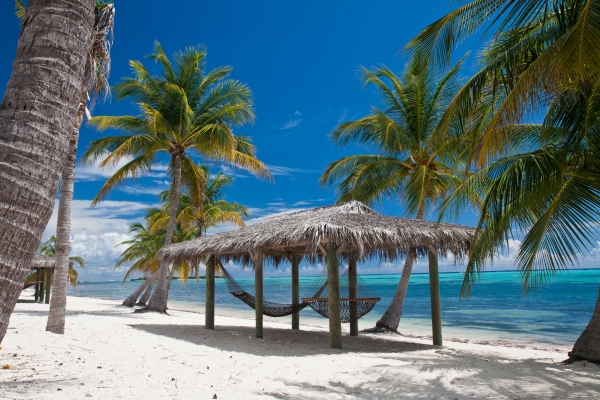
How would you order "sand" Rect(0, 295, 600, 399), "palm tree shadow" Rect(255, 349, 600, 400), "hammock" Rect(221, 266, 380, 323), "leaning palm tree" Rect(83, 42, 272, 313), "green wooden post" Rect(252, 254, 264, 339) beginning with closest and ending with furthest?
"sand" Rect(0, 295, 600, 399), "palm tree shadow" Rect(255, 349, 600, 400), "hammock" Rect(221, 266, 380, 323), "green wooden post" Rect(252, 254, 264, 339), "leaning palm tree" Rect(83, 42, 272, 313)

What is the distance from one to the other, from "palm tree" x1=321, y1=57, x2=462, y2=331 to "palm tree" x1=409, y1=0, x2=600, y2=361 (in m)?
3.28

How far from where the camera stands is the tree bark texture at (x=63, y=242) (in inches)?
217

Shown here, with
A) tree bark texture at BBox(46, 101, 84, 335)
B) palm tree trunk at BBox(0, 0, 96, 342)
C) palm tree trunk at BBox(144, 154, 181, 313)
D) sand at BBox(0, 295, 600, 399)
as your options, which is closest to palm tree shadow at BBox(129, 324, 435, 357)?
sand at BBox(0, 295, 600, 399)

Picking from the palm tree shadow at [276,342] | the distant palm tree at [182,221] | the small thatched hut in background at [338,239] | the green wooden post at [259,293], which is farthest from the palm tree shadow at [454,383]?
the distant palm tree at [182,221]

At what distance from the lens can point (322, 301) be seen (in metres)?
6.38

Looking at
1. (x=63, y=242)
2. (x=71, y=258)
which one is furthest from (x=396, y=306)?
(x=71, y=258)

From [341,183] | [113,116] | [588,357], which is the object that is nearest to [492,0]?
[588,357]

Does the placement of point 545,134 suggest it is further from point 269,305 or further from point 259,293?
point 269,305

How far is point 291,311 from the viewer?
673cm

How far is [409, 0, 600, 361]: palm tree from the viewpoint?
386cm

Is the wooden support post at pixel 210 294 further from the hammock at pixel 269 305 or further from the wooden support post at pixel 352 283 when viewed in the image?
the wooden support post at pixel 352 283

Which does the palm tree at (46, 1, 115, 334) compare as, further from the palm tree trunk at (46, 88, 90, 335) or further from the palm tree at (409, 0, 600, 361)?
the palm tree at (409, 0, 600, 361)

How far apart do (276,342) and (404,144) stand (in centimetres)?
438

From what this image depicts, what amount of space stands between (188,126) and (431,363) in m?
7.51
